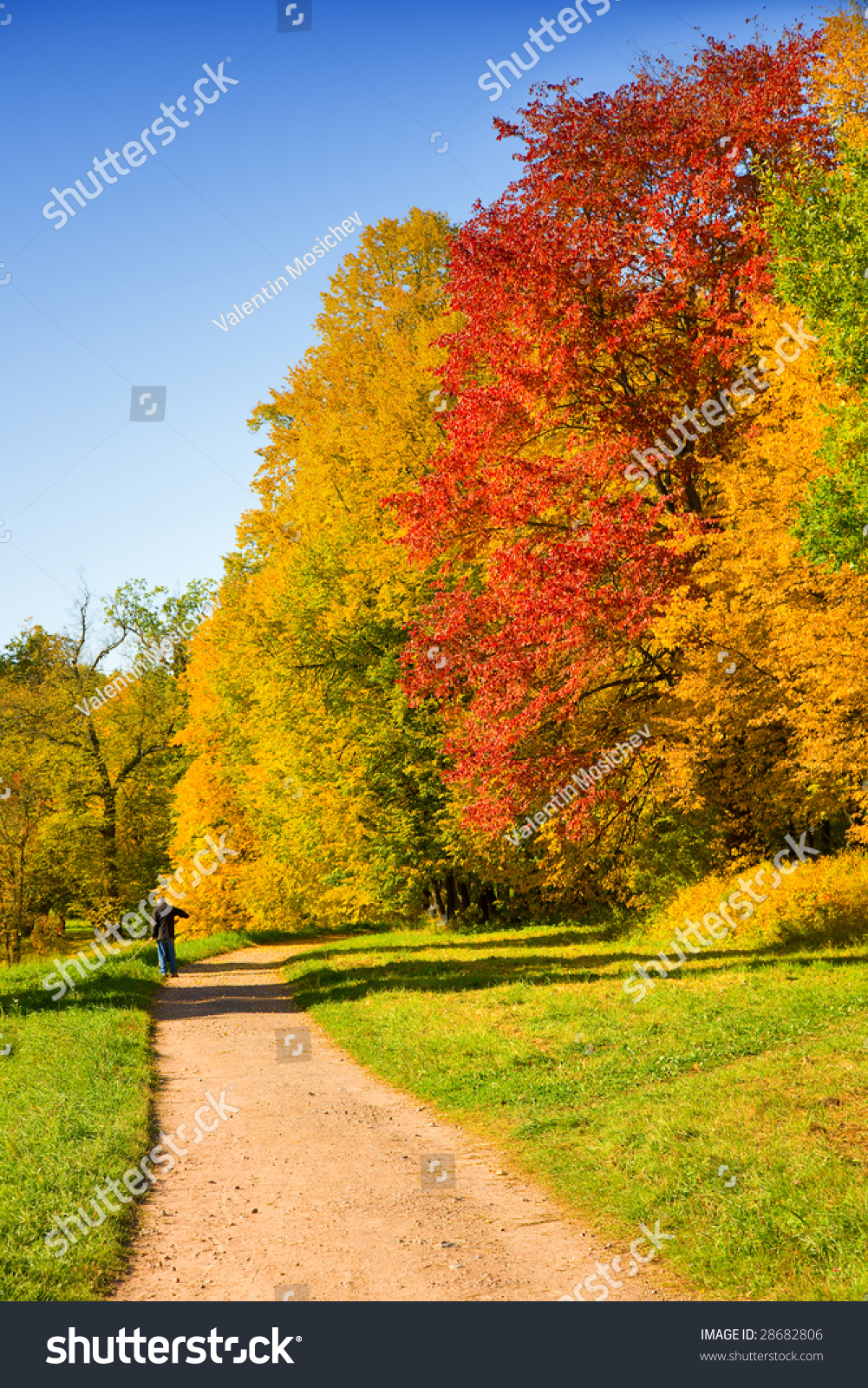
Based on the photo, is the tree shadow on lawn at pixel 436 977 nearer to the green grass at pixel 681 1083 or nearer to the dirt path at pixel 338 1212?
the green grass at pixel 681 1083

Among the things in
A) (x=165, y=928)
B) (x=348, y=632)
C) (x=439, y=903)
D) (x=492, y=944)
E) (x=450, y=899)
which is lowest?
(x=492, y=944)

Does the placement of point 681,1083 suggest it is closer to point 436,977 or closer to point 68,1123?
point 68,1123

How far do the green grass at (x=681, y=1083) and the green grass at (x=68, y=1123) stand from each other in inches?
108

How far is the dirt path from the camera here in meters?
5.38

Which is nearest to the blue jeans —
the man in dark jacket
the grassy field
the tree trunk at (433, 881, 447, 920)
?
the man in dark jacket

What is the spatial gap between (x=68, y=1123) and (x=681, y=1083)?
17.4ft

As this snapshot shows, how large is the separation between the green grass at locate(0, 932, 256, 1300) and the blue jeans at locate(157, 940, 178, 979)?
115 inches

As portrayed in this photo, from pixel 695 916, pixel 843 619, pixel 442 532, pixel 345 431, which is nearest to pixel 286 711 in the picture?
pixel 345 431

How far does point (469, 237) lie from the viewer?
16.6m

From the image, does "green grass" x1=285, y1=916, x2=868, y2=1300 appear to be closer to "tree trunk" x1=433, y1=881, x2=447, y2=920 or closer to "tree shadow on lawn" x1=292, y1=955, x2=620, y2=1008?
"tree shadow on lawn" x1=292, y1=955, x2=620, y2=1008

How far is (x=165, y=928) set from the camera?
65.1ft

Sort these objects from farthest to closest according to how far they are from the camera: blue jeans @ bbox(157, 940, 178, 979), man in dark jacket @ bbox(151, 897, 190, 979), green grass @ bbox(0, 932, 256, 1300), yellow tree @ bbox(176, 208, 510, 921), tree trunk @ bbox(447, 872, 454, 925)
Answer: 1. tree trunk @ bbox(447, 872, 454, 925)
2. yellow tree @ bbox(176, 208, 510, 921)
3. blue jeans @ bbox(157, 940, 178, 979)
4. man in dark jacket @ bbox(151, 897, 190, 979)
5. green grass @ bbox(0, 932, 256, 1300)

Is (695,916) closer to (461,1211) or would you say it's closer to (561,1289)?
(461,1211)

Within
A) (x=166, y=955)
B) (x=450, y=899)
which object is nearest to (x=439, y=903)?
(x=450, y=899)
